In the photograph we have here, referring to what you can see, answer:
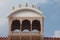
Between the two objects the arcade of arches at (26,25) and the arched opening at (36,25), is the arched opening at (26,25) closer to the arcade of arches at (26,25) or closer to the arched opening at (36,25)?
the arcade of arches at (26,25)

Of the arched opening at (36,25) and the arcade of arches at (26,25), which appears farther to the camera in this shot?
the arched opening at (36,25)

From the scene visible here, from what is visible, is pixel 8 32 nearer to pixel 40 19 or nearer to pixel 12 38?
pixel 12 38

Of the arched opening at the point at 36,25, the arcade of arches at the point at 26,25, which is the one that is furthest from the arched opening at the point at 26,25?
the arched opening at the point at 36,25

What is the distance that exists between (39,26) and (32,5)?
12.5 feet

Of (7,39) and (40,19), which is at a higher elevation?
(40,19)

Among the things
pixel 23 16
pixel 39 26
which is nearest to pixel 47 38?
pixel 39 26

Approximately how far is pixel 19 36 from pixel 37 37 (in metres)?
2.66

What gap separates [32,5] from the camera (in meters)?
45.1

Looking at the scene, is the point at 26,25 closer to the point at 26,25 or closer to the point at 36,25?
the point at 26,25

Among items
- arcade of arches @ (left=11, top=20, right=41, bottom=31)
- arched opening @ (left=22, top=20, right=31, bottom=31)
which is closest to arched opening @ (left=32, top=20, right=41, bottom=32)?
arcade of arches @ (left=11, top=20, right=41, bottom=31)

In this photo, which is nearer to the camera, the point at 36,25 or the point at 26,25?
the point at 26,25

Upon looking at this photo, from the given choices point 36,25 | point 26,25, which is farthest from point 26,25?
point 36,25

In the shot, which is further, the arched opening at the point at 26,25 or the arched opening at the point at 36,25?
the arched opening at the point at 36,25

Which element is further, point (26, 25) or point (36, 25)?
point (36, 25)
